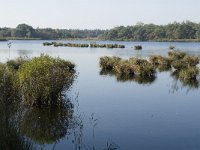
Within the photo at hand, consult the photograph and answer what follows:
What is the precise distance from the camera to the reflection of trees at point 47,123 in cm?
1270

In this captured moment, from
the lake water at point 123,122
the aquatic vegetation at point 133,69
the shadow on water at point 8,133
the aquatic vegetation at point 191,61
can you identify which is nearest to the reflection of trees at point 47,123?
the lake water at point 123,122

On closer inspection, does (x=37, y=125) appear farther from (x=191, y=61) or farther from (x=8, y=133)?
(x=191, y=61)

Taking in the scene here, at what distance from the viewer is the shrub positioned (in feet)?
54.7

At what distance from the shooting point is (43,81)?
669 inches

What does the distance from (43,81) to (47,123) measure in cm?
289

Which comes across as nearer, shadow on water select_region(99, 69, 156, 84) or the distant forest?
shadow on water select_region(99, 69, 156, 84)

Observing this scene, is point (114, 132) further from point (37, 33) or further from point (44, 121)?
point (37, 33)

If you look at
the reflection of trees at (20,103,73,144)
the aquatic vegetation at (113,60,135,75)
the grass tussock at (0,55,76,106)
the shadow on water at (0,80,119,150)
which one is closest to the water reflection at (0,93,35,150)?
the shadow on water at (0,80,119,150)

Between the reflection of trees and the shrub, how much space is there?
60cm

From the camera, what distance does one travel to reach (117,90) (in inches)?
894

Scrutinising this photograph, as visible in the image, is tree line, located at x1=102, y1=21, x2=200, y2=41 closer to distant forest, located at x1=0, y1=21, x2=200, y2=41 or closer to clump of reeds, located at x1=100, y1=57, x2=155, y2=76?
distant forest, located at x1=0, y1=21, x2=200, y2=41

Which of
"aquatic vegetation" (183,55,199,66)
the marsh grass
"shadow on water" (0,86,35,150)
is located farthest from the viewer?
"aquatic vegetation" (183,55,199,66)

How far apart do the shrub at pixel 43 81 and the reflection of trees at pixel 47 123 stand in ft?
1.95

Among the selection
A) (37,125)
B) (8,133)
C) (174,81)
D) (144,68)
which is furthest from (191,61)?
(8,133)
